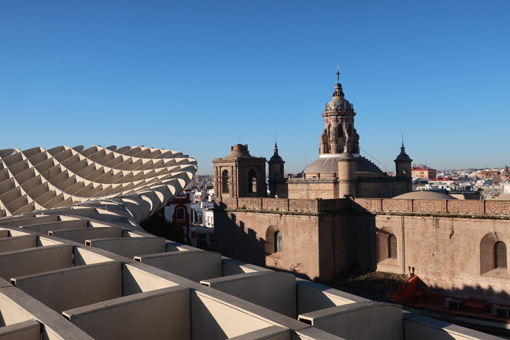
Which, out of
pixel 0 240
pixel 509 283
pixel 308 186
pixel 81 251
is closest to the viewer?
pixel 81 251

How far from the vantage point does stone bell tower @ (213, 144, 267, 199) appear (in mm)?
34344

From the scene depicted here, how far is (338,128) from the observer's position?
3959cm

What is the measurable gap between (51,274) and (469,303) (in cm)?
2049

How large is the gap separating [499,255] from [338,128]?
19403 mm

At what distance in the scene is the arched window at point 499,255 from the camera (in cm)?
2236

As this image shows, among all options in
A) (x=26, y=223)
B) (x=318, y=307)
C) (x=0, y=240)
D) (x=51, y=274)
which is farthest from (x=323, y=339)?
(x=26, y=223)

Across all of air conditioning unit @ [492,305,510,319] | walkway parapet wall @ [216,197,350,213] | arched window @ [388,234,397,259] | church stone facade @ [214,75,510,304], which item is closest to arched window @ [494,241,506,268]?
church stone facade @ [214,75,510,304]

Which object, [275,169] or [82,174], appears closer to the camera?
[82,174]

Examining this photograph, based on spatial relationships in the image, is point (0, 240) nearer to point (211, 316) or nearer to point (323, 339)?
point (211, 316)

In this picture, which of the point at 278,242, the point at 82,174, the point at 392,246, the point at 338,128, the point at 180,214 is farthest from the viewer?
the point at 180,214

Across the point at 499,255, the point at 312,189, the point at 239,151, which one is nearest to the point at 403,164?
the point at 312,189

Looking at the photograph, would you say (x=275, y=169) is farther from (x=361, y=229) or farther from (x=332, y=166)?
(x=361, y=229)

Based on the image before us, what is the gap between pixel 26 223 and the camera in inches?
568

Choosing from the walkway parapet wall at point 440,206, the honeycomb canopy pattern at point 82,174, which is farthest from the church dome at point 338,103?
the walkway parapet wall at point 440,206
